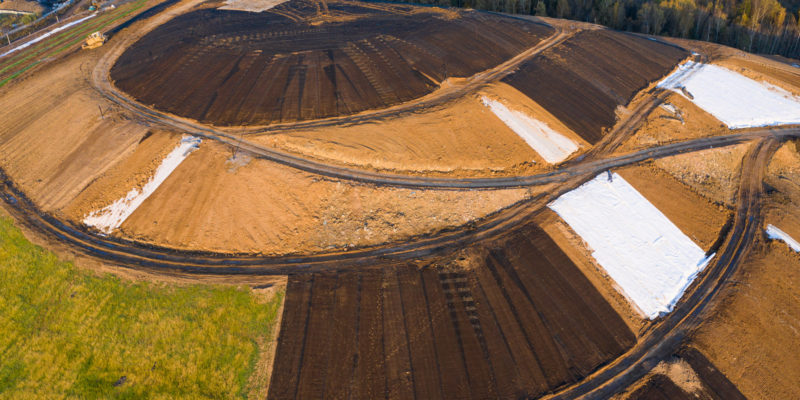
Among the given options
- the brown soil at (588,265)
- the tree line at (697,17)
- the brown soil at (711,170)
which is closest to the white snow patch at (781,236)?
the brown soil at (711,170)

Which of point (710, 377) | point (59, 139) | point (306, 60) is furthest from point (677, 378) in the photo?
point (59, 139)

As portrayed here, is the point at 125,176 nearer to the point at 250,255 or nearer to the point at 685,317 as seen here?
the point at 250,255

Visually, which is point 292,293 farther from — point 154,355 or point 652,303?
point 652,303

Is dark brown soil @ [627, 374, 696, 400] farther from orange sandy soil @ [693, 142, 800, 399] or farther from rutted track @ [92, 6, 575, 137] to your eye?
rutted track @ [92, 6, 575, 137]

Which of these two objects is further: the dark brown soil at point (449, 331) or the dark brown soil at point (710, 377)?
the dark brown soil at point (449, 331)

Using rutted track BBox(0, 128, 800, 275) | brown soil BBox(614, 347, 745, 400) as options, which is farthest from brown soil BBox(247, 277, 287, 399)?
brown soil BBox(614, 347, 745, 400)

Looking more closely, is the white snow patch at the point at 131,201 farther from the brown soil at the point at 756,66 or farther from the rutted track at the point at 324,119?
the brown soil at the point at 756,66
